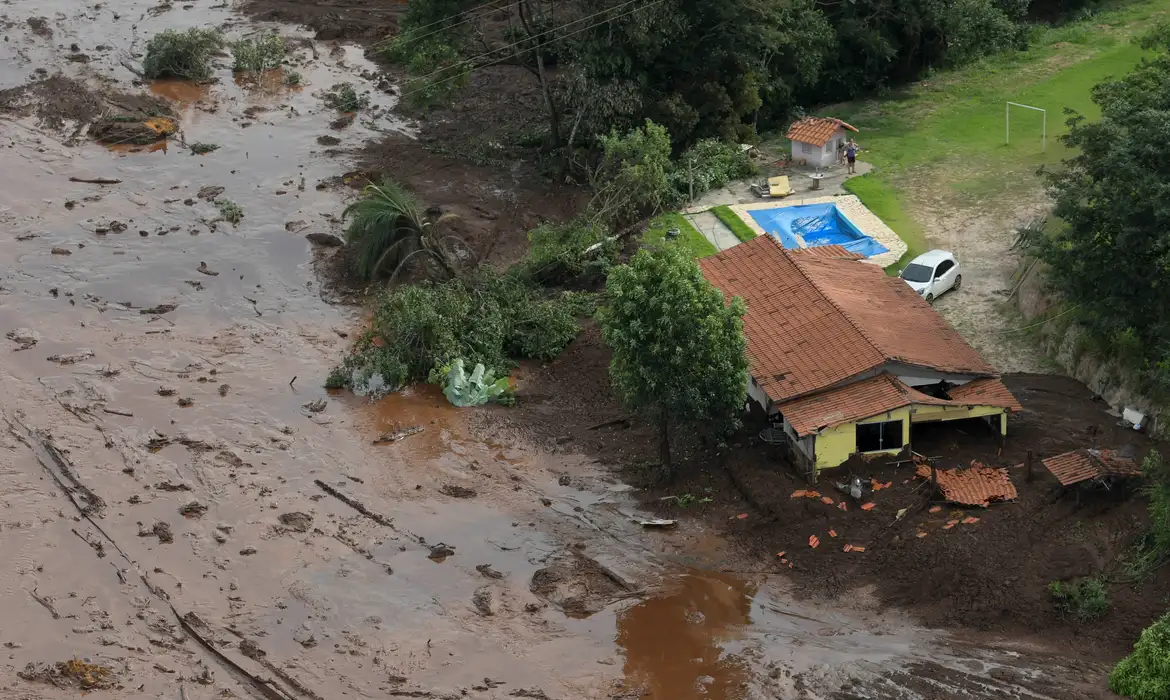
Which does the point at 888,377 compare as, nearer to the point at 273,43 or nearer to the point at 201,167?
the point at 201,167

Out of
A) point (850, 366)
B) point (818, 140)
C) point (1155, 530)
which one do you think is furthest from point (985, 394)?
point (818, 140)

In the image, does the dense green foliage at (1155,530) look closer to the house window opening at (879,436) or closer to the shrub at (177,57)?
the house window opening at (879,436)

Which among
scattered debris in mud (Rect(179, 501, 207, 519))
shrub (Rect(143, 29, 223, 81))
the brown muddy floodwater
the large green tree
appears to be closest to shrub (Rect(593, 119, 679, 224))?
the brown muddy floodwater

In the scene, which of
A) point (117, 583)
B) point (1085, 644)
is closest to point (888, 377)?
point (1085, 644)

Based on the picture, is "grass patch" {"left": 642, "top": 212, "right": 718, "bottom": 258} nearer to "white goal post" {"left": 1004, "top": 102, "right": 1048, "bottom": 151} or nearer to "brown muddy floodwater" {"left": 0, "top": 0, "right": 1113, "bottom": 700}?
"brown muddy floodwater" {"left": 0, "top": 0, "right": 1113, "bottom": 700}

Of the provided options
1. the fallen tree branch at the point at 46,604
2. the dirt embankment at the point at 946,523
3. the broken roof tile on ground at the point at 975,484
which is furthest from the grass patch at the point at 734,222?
the fallen tree branch at the point at 46,604

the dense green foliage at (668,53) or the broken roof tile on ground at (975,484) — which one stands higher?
the dense green foliage at (668,53)

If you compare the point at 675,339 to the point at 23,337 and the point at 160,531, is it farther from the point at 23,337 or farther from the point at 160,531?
the point at 23,337

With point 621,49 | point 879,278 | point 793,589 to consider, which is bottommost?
point 793,589
